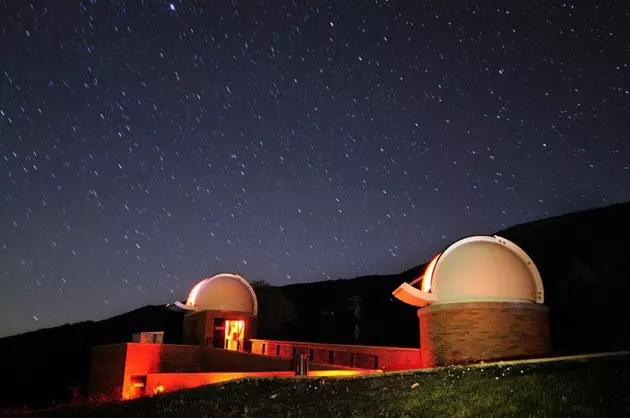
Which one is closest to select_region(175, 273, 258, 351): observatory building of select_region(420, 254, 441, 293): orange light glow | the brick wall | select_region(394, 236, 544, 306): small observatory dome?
the brick wall

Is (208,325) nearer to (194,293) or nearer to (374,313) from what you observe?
(194,293)

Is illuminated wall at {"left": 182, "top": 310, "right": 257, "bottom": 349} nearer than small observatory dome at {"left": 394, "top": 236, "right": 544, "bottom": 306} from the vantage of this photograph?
No

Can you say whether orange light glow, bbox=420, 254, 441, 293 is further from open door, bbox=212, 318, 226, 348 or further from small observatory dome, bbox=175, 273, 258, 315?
open door, bbox=212, 318, 226, 348

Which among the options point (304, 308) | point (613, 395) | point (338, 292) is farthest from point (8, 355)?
point (613, 395)

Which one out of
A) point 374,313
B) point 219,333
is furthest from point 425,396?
A: point 374,313

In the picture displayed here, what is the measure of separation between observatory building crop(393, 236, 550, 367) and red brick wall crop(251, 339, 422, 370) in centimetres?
77

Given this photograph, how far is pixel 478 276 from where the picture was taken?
51.8 ft

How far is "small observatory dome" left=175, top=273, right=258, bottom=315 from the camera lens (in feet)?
85.9

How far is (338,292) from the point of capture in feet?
155

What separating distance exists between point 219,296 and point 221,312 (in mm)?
767

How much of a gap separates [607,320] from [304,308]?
22.1m

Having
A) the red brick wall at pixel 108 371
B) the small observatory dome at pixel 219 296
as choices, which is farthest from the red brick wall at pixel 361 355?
the red brick wall at pixel 108 371

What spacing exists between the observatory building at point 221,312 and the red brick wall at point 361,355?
10.4 ft

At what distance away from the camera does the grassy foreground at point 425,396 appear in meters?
7.62
